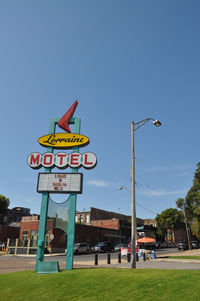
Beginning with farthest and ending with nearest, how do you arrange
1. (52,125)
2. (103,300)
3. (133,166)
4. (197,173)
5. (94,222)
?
1. (94,222)
2. (197,173)
3. (52,125)
4. (133,166)
5. (103,300)

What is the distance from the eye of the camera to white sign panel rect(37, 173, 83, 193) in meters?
16.2

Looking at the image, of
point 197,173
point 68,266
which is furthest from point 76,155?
point 197,173

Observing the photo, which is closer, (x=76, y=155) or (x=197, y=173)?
(x=76, y=155)

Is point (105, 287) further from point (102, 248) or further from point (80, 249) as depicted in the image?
point (102, 248)

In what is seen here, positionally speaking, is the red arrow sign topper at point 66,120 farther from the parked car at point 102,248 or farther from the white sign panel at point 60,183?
the parked car at point 102,248

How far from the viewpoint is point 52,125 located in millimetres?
18438

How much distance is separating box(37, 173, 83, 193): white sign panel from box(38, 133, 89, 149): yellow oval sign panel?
2.12 m

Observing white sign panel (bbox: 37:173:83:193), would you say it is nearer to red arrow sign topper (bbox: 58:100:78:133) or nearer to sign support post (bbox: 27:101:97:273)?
sign support post (bbox: 27:101:97:273)

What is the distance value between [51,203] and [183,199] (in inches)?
1714

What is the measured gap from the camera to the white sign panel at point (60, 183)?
1625 cm

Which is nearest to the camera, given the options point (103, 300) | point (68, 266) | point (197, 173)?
point (103, 300)

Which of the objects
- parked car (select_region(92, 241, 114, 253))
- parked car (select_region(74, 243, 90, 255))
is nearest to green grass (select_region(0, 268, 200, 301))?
parked car (select_region(74, 243, 90, 255))

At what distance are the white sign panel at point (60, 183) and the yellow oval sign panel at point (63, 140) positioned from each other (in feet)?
6.97

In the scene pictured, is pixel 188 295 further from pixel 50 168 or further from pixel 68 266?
pixel 50 168
